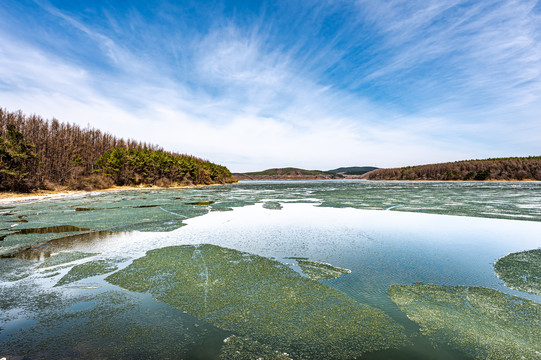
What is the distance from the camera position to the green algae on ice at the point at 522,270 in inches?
193

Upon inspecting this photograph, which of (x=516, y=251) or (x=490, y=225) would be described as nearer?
(x=516, y=251)

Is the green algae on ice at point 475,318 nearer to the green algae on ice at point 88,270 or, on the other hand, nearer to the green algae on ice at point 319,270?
the green algae on ice at point 319,270

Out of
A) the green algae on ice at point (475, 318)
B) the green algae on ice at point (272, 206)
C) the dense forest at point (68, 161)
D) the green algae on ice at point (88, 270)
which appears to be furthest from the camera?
the dense forest at point (68, 161)

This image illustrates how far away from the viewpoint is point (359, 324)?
360 cm

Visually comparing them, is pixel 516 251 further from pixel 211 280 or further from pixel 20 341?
pixel 20 341

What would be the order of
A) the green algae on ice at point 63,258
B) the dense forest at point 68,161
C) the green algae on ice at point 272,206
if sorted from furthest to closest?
1. the dense forest at point 68,161
2. the green algae on ice at point 272,206
3. the green algae on ice at point 63,258

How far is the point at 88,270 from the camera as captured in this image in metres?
5.86

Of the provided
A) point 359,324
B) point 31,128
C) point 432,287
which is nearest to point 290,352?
point 359,324

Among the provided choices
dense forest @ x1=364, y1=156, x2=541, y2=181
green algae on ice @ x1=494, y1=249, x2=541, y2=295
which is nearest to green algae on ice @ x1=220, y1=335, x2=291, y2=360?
green algae on ice @ x1=494, y1=249, x2=541, y2=295

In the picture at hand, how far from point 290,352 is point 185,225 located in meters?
9.47

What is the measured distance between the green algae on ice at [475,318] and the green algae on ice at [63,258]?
8.07 metres

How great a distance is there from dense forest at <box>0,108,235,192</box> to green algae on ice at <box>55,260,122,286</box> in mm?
31524

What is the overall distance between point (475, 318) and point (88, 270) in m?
7.99

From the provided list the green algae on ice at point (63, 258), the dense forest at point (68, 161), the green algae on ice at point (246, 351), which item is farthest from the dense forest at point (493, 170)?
the green algae on ice at point (63, 258)
